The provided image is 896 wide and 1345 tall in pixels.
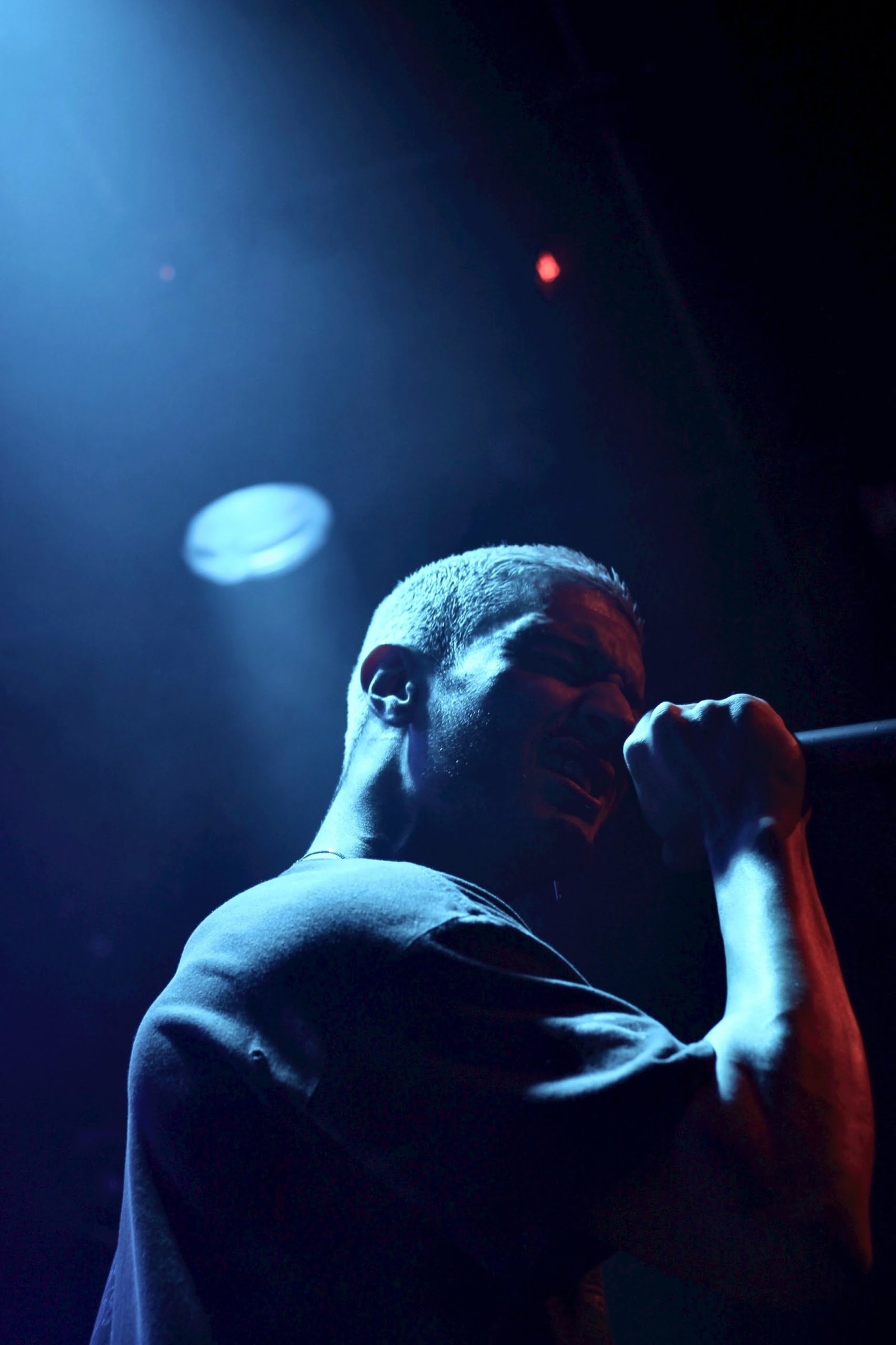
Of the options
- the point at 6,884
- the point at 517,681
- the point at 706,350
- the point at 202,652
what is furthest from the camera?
the point at 202,652

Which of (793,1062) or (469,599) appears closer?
(793,1062)

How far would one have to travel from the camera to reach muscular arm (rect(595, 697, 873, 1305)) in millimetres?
784

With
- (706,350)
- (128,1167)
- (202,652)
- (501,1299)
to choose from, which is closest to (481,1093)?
(501,1299)

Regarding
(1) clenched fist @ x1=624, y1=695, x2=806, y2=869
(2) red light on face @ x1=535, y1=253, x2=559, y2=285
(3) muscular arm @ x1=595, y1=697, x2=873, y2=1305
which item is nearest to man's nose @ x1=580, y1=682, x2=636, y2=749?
(1) clenched fist @ x1=624, y1=695, x2=806, y2=869

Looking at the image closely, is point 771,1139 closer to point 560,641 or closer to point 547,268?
point 560,641

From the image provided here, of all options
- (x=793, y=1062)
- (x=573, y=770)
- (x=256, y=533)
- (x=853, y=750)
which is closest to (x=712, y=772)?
(x=853, y=750)

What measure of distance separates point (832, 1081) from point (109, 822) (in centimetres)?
217

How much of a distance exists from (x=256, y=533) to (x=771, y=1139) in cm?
226

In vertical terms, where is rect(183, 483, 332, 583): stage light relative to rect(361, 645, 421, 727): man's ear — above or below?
above

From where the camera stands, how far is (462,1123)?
0.81 m

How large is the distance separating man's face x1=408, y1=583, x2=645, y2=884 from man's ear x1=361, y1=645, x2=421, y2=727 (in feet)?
0.17

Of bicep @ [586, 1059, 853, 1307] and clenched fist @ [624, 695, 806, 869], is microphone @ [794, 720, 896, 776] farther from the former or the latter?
bicep @ [586, 1059, 853, 1307]

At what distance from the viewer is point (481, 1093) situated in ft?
2.67

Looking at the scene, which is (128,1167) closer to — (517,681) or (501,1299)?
(501,1299)
